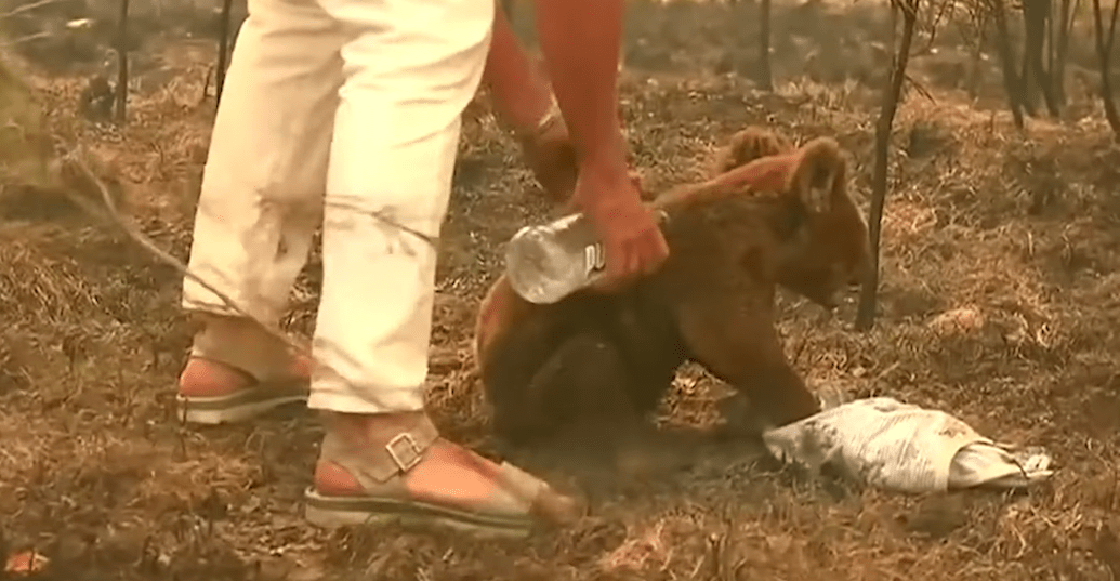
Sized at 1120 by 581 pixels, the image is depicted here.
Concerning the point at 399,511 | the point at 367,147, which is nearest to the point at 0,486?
the point at 399,511

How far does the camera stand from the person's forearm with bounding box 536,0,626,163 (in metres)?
1.49

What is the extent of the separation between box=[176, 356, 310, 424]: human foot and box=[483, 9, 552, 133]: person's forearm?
Result: 13.3 inches

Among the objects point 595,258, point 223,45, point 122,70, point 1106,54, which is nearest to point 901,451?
point 595,258

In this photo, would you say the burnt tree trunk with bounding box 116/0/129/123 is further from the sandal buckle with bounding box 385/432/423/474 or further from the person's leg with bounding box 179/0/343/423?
the sandal buckle with bounding box 385/432/423/474

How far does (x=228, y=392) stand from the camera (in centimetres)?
177

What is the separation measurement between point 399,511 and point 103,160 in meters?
0.99

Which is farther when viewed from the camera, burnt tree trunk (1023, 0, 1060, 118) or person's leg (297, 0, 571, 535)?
burnt tree trunk (1023, 0, 1060, 118)

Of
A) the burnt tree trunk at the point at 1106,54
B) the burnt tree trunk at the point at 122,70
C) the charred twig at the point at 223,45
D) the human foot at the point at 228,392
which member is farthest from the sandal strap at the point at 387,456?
the burnt tree trunk at the point at 1106,54

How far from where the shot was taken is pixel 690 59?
281 cm

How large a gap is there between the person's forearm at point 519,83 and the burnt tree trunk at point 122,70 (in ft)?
3.38

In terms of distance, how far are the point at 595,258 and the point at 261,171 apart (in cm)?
34

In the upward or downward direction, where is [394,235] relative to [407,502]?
upward

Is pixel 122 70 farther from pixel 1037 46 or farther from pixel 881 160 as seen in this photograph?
pixel 1037 46

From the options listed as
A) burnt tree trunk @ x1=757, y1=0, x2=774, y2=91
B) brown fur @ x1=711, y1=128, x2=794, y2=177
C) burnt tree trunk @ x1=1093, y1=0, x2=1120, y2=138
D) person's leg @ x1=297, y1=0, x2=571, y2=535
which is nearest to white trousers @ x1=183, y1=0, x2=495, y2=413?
person's leg @ x1=297, y1=0, x2=571, y2=535
